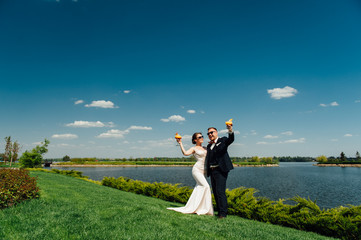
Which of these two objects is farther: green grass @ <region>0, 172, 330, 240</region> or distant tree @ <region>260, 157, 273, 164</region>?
distant tree @ <region>260, 157, 273, 164</region>

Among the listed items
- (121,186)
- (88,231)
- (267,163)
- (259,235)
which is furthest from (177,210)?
(267,163)

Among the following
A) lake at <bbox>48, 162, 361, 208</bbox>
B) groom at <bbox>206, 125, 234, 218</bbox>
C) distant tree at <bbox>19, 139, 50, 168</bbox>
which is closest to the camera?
groom at <bbox>206, 125, 234, 218</bbox>

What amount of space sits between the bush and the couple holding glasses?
4475mm

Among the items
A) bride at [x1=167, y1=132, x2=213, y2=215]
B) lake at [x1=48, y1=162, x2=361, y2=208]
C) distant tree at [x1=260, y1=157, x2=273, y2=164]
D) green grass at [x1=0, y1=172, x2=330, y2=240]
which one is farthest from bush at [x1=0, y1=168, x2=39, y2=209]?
distant tree at [x1=260, y1=157, x2=273, y2=164]

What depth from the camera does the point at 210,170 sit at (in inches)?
242

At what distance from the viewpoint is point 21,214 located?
4793 mm

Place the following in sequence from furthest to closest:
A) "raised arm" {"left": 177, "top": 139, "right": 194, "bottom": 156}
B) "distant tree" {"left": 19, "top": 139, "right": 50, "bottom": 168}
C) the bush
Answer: "distant tree" {"left": 19, "top": 139, "right": 50, "bottom": 168}
"raised arm" {"left": 177, "top": 139, "right": 194, "bottom": 156}
the bush

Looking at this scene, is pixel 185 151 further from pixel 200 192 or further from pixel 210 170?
pixel 200 192

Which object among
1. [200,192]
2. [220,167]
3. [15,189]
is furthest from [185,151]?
[15,189]

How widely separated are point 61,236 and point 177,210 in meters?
3.46

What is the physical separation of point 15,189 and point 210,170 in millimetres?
5558

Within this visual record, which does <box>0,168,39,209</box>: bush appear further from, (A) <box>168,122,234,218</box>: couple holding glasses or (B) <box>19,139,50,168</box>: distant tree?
(B) <box>19,139,50,168</box>: distant tree

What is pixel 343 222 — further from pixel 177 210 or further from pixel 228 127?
pixel 177 210

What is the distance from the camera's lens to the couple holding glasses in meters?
5.82
